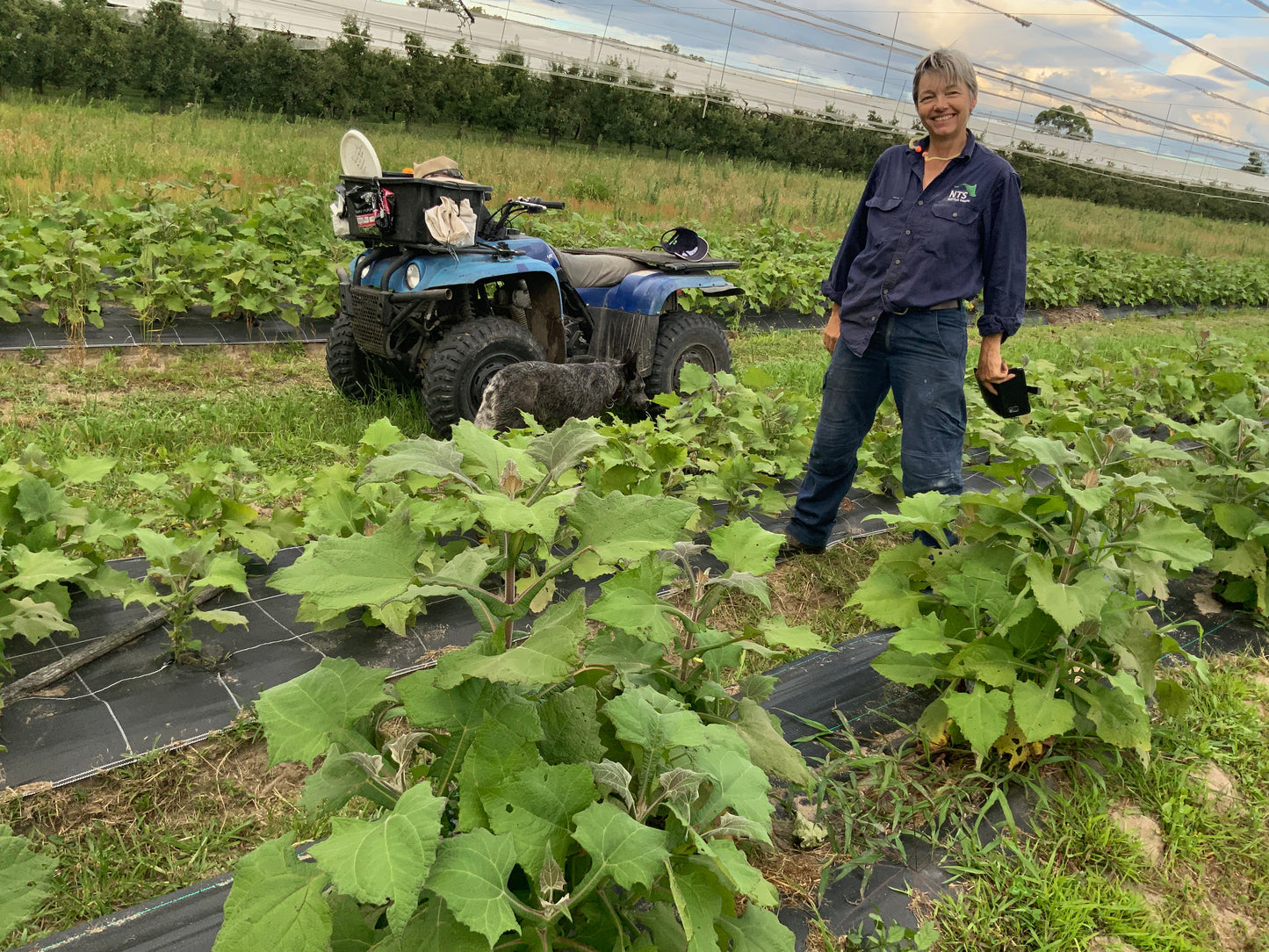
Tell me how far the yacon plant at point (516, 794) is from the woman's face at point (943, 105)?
232cm

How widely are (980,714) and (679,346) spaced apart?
11.3ft

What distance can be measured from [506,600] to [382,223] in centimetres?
352

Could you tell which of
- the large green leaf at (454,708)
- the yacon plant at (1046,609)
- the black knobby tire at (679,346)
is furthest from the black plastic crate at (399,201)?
the large green leaf at (454,708)

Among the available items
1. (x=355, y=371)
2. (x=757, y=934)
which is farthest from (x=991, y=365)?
(x=355, y=371)

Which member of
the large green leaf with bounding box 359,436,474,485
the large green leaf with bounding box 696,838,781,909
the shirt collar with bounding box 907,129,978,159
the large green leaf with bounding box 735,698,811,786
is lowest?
the large green leaf with bounding box 735,698,811,786

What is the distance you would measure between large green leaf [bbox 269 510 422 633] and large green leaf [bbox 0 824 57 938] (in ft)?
1.43

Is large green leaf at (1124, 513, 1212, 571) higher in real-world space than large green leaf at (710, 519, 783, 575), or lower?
higher

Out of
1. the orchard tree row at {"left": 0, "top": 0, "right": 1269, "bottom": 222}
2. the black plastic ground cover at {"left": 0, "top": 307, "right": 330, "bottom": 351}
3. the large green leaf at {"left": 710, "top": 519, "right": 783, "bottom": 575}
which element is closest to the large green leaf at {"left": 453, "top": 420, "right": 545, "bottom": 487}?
the large green leaf at {"left": 710, "top": 519, "right": 783, "bottom": 575}

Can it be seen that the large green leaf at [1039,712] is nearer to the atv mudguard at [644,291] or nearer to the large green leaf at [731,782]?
the large green leaf at [731,782]

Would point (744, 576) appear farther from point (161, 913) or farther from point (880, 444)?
point (880, 444)

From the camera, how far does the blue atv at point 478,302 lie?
4250 mm

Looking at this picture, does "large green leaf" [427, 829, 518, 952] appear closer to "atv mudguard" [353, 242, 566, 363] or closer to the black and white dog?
the black and white dog

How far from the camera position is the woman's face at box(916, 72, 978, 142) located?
2938 millimetres

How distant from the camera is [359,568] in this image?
120 cm
